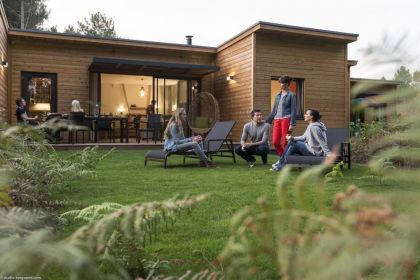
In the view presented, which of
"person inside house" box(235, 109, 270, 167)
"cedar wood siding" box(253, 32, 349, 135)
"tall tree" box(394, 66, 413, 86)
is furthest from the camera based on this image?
"cedar wood siding" box(253, 32, 349, 135)

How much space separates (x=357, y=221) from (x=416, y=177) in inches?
10.4

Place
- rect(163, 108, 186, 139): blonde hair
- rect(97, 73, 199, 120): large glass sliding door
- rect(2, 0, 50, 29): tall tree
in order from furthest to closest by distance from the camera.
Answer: rect(2, 0, 50, 29): tall tree
rect(97, 73, 199, 120): large glass sliding door
rect(163, 108, 186, 139): blonde hair

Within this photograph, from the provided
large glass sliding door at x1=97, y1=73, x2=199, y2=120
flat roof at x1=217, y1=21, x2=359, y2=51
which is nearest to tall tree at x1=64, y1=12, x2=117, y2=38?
large glass sliding door at x1=97, y1=73, x2=199, y2=120

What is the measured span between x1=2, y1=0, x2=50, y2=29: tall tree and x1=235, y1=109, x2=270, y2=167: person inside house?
2931 centimetres

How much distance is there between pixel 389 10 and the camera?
2.52ft

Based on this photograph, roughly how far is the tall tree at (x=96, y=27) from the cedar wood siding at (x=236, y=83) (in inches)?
1165

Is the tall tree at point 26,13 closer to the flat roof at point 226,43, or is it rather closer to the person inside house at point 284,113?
the flat roof at point 226,43

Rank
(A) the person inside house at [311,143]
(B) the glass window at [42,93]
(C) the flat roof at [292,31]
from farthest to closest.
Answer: (B) the glass window at [42,93]
(C) the flat roof at [292,31]
(A) the person inside house at [311,143]

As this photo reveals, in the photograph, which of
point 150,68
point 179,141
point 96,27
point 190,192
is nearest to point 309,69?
point 150,68

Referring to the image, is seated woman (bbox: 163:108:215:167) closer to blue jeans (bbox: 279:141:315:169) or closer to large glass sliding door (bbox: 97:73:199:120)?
blue jeans (bbox: 279:141:315:169)

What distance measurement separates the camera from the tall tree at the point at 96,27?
41875 mm

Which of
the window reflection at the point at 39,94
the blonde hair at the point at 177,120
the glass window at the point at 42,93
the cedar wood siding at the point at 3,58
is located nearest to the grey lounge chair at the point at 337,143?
Result: the blonde hair at the point at 177,120

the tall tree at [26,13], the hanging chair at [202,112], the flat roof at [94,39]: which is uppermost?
the tall tree at [26,13]

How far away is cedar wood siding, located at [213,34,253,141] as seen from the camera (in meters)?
13.1
